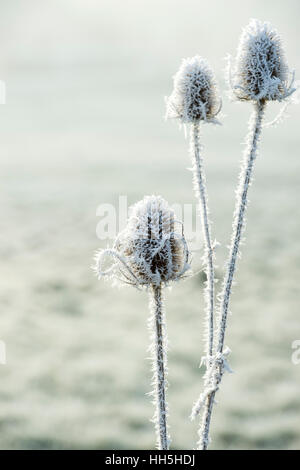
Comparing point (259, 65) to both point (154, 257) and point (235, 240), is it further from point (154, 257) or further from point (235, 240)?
point (154, 257)

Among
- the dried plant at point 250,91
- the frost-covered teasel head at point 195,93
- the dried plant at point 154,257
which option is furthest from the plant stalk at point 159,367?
the frost-covered teasel head at point 195,93

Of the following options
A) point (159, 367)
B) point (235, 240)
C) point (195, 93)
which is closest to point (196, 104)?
point (195, 93)

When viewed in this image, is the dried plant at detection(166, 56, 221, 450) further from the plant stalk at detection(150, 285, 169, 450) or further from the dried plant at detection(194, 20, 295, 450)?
the plant stalk at detection(150, 285, 169, 450)

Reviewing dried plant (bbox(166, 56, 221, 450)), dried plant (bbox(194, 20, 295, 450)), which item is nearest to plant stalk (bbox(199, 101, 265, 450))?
dried plant (bbox(194, 20, 295, 450))

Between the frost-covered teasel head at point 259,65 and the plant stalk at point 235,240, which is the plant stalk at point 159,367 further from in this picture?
the frost-covered teasel head at point 259,65
